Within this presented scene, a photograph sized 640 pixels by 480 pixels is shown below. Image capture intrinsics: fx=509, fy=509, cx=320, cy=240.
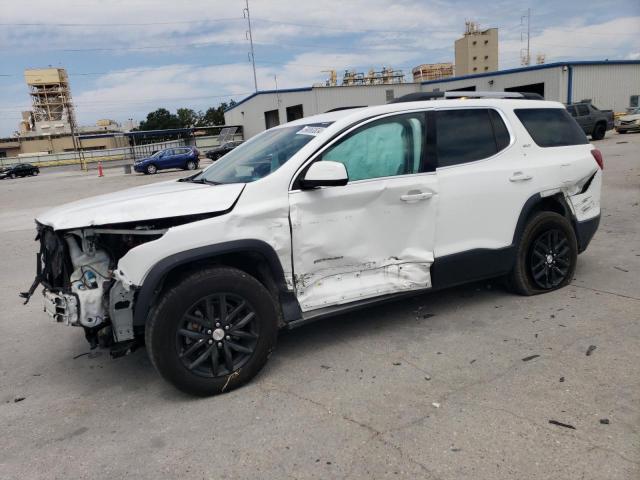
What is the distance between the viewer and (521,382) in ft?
10.7

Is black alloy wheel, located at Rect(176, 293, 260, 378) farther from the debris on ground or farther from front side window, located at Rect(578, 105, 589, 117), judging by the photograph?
front side window, located at Rect(578, 105, 589, 117)

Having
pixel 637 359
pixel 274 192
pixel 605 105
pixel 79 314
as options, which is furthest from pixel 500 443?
pixel 605 105

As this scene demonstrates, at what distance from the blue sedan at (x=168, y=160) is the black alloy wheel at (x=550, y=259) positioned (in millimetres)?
31596

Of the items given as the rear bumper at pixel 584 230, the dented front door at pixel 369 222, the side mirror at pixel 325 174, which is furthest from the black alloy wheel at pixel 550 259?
the side mirror at pixel 325 174

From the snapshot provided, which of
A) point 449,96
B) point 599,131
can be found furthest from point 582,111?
point 449,96

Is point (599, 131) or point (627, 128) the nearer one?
point (599, 131)

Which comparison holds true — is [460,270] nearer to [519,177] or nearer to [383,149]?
[519,177]

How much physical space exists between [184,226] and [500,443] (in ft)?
7.18

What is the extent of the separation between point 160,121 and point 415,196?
379 feet

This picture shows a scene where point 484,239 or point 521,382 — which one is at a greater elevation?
point 484,239

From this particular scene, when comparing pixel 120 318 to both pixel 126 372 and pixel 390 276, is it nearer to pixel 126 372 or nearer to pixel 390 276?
pixel 126 372

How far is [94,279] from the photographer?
3.33m

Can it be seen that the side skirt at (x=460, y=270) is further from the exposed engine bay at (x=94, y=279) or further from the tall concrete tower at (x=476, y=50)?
the tall concrete tower at (x=476, y=50)

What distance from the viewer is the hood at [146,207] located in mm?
3149
